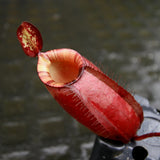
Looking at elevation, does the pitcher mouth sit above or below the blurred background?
above

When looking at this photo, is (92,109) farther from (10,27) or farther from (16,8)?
(16,8)

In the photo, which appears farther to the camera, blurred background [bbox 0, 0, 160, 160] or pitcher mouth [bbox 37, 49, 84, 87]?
blurred background [bbox 0, 0, 160, 160]

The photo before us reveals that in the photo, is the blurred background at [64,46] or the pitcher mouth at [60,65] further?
the blurred background at [64,46]

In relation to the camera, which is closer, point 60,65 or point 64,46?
point 60,65

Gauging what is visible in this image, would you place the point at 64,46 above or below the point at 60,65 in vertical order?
below

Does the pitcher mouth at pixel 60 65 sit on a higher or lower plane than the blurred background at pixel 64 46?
higher
